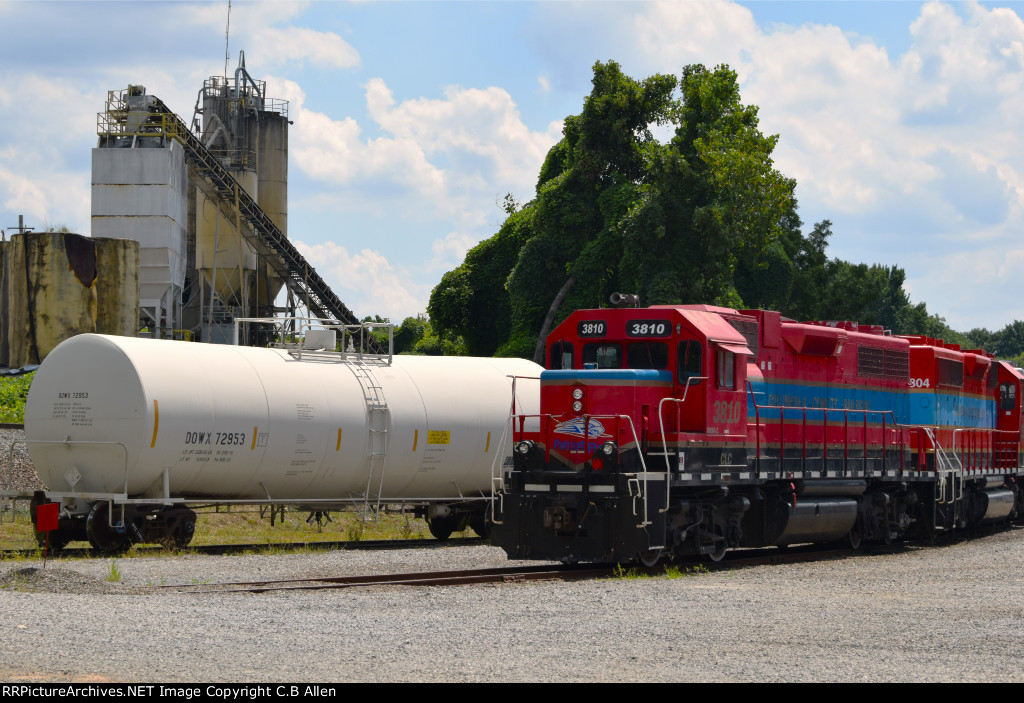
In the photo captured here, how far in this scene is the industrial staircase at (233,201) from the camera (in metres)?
47.7

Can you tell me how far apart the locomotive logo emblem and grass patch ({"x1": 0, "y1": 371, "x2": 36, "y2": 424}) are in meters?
22.5

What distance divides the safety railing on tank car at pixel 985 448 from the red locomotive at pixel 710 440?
6.51 feet

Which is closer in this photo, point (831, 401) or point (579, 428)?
point (579, 428)

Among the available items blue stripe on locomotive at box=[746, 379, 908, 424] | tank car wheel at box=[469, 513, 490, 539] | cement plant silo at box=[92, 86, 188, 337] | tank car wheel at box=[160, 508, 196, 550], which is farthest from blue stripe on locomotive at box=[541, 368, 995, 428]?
cement plant silo at box=[92, 86, 188, 337]

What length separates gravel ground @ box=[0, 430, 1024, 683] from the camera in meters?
8.50

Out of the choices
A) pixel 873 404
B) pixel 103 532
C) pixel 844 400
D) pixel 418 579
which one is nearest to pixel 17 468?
pixel 103 532

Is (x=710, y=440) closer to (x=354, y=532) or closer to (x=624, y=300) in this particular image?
(x=624, y=300)

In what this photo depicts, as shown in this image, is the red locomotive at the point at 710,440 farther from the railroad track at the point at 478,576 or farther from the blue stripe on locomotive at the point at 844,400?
the railroad track at the point at 478,576

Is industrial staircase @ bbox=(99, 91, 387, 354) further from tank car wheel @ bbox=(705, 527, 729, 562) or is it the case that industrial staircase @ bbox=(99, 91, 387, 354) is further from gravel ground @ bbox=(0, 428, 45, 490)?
tank car wheel @ bbox=(705, 527, 729, 562)

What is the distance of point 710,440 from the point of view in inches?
658

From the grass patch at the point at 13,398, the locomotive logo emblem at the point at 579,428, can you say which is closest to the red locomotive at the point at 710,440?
the locomotive logo emblem at the point at 579,428

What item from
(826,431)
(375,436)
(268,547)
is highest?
(826,431)

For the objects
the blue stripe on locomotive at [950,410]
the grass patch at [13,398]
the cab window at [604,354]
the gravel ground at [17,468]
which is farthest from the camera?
the grass patch at [13,398]

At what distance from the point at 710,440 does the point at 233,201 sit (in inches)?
1497
